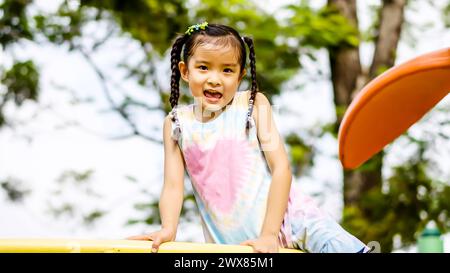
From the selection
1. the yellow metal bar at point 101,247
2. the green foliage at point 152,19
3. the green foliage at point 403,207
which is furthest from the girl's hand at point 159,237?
the green foliage at point 403,207

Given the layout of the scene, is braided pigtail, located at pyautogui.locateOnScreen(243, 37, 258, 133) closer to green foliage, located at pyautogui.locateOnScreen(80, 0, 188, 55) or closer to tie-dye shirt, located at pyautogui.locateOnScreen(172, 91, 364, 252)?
tie-dye shirt, located at pyautogui.locateOnScreen(172, 91, 364, 252)

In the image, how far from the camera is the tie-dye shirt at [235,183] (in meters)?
2.26

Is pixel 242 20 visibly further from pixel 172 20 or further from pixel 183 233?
pixel 183 233

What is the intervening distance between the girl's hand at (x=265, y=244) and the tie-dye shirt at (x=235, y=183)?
0.70 feet

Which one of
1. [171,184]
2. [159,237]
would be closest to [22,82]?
[171,184]

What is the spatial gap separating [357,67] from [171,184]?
5745 millimetres

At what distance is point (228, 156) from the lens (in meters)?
2.29

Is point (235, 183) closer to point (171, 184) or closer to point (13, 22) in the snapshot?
point (171, 184)

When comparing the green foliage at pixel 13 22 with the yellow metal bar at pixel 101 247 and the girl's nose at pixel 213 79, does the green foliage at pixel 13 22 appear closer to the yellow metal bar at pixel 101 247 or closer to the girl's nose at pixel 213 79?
the girl's nose at pixel 213 79

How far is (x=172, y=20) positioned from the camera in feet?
24.0

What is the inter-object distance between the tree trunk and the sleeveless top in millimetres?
4958

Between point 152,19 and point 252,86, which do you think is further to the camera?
point 152,19

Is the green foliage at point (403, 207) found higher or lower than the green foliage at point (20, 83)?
lower
